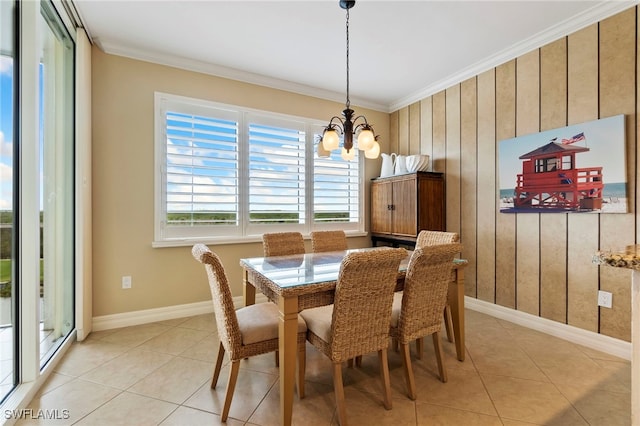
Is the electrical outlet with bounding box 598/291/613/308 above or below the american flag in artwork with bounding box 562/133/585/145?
below

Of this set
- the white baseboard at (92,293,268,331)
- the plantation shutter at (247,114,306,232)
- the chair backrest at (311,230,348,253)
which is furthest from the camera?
the plantation shutter at (247,114,306,232)

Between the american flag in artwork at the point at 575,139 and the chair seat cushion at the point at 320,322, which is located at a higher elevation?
the american flag in artwork at the point at 575,139

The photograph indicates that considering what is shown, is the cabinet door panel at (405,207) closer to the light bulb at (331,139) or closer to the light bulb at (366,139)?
the light bulb at (366,139)

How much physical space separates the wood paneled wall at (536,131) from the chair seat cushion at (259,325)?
243cm

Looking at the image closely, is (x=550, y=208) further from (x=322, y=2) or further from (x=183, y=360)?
(x=183, y=360)

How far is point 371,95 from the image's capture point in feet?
13.8

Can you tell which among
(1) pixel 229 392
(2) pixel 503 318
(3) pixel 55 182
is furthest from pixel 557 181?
(3) pixel 55 182

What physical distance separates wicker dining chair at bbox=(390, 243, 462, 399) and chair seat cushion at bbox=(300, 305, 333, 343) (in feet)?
1.50

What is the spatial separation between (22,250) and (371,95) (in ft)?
13.0

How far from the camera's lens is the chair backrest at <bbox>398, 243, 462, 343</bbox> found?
1.81m

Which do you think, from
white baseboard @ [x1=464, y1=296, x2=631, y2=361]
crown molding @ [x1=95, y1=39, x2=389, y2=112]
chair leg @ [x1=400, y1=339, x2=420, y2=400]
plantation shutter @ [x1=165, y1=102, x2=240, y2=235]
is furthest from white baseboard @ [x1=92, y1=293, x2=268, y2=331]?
white baseboard @ [x1=464, y1=296, x2=631, y2=361]

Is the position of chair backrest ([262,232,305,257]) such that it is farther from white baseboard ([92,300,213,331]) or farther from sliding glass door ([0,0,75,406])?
sliding glass door ([0,0,75,406])

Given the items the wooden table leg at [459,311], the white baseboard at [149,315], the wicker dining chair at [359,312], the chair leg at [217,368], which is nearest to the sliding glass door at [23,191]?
the white baseboard at [149,315]

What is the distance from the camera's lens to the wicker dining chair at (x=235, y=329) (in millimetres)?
1584
